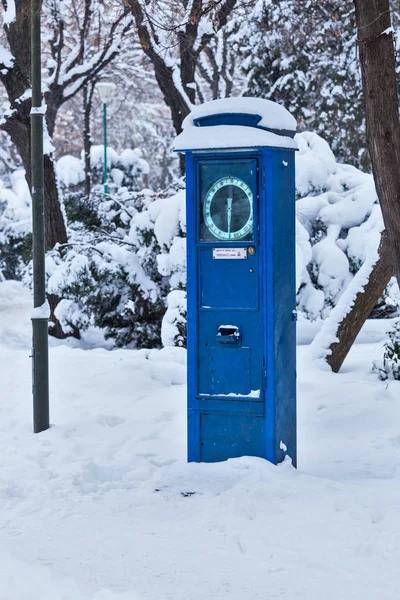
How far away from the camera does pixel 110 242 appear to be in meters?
12.6

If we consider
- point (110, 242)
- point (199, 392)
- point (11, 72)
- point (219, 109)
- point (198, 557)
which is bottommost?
point (198, 557)

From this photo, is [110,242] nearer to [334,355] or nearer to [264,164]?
[334,355]

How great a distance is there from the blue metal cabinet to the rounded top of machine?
3 cm

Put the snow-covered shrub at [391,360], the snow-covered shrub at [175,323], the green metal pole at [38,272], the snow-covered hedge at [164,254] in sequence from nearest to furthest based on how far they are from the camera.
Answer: the green metal pole at [38,272], the snow-covered shrub at [391,360], the snow-covered hedge at [164,254], the snow-covered shrub at [175,323]

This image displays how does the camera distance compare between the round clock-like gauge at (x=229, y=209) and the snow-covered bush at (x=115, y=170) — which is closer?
the round clock-like gauge at (x=229, y=209)

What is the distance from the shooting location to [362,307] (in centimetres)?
876

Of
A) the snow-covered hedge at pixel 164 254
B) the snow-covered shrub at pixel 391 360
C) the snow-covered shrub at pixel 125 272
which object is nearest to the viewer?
the snow-covered shrub at pixel 391 360

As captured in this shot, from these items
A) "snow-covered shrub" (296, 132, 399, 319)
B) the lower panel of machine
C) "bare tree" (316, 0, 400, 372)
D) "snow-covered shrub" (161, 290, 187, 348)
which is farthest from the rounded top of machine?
"snow-covered shrub" (161, 290, 187, 348)

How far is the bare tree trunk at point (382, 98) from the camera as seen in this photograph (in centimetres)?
538

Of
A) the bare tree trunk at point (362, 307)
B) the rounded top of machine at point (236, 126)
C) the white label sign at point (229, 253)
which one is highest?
the rounded top of machine at point (236, 126)

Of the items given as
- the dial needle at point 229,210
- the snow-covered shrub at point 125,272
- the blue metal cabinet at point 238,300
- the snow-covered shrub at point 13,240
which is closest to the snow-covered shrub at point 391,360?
the blue metal cabinet at point 238,300

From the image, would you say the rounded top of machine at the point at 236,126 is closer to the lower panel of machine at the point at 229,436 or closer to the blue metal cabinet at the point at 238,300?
the blue metal cabinet at the point at 238,300

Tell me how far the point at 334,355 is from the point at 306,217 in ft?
9.12

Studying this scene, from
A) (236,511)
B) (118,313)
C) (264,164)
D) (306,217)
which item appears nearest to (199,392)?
(236,511)
